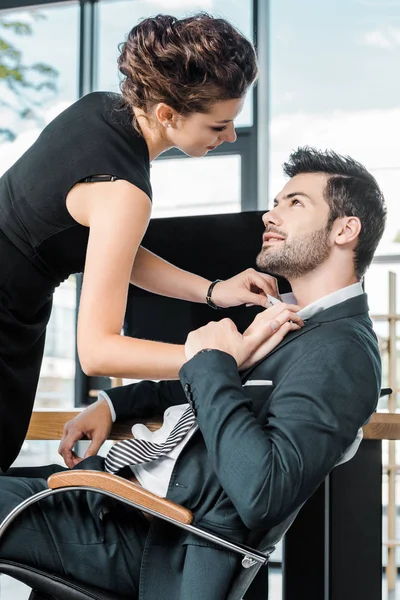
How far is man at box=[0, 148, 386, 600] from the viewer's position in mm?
1270

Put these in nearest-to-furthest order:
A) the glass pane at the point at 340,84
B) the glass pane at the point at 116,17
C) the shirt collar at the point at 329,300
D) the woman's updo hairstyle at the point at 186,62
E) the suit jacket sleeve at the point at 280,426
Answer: the suit jacket sleeve at the point at 280,426 < the woman's updo hairstyle at the point at 186,62 < the shirt collar at the point at 329,300 < the glass pane at the point at 340,84 < the glass pane at the point at 116,17

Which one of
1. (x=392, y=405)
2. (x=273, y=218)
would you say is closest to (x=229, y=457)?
(x=273, y=218)

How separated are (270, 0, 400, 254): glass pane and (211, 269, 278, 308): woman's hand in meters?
2.55

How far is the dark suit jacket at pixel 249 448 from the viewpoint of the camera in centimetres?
126

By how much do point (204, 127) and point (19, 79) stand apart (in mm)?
3957

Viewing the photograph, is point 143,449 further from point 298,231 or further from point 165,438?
point 298,231

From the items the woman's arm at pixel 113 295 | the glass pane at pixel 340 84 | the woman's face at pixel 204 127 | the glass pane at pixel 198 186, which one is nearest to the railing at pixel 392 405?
the glass pane at pixel 340 84

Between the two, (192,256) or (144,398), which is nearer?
(144,398)

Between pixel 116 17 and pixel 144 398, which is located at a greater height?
pixel 116 17

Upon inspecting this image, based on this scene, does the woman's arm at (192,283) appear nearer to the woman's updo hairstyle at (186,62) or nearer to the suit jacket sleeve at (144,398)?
the suit jacket sleeve at (144,398)

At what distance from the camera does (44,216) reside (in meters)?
1.55

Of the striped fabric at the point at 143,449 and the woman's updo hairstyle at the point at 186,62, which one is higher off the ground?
the woman's updo hairstyle at the point at 186,62

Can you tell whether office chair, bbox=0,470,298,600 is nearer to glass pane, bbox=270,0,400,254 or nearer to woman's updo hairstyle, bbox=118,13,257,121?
woman's updo hairstyle, bbox=118,13,257,121

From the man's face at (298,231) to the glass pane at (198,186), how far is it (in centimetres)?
275
